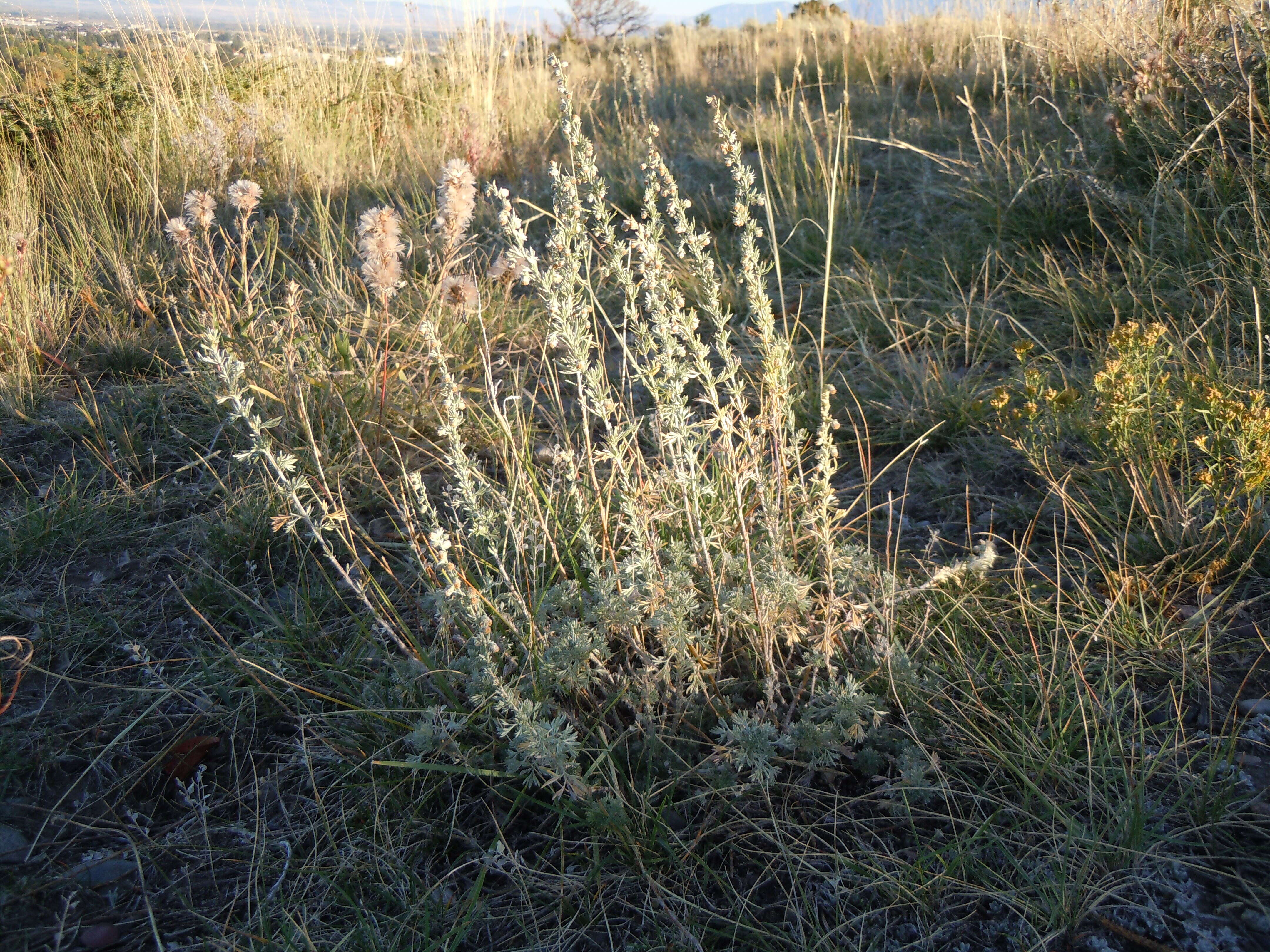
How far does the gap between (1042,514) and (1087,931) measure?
3.75ft

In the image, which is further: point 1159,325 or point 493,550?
point 1159,325

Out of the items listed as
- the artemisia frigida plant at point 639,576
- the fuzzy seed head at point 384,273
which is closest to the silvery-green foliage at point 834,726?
the artemisia frigida plant at point 639,576

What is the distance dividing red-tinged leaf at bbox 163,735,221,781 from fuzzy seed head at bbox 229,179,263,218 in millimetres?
1484

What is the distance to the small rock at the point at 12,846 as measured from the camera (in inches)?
56.8

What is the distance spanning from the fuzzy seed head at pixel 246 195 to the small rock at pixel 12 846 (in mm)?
1644

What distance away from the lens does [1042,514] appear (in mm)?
2049

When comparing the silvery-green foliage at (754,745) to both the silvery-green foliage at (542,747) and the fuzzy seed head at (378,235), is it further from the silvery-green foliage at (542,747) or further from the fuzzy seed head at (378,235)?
the fuzzy seed head at (378,235)

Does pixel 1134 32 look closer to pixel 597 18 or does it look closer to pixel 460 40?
pixel 460 40

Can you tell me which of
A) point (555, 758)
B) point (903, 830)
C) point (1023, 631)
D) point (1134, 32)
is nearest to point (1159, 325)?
point (1023, 631)

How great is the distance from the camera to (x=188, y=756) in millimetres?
1609

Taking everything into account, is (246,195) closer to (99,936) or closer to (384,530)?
(384,530)

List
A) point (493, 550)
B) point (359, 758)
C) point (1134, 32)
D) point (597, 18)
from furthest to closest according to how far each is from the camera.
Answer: point (597, 18), point (1134, 32), point (359, 758), point (493, 550)

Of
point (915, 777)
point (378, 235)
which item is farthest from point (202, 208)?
point (915, 777)

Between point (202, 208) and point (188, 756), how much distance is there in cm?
168
